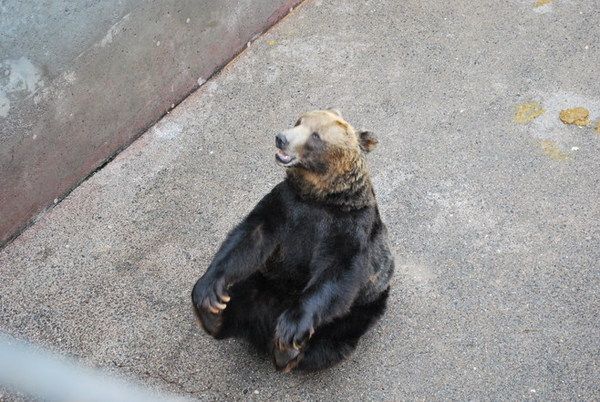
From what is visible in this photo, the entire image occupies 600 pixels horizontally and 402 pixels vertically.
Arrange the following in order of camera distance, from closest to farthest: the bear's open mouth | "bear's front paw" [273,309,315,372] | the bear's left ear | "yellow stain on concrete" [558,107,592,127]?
"bear's front paw" [273,309,315,372] → the bear's open mouth → the bear's left ear → "yellow stain on concrete" [558,107,592,127]

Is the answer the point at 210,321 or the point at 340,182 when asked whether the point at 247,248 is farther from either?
the point at 340,182

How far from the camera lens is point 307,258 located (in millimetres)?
3631

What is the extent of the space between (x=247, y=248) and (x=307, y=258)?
0.93 ft

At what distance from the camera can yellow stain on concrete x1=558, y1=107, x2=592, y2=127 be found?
5.13 meters

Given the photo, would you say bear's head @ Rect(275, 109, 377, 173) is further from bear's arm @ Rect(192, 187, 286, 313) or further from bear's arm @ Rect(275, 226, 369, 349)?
bear's arm @ Rect(275, 226, 369, 349)

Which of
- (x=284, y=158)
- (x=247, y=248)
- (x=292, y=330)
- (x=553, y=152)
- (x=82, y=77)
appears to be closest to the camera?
(x=292, y=330)

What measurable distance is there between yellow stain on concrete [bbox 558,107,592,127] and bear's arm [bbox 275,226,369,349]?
7.63 feet

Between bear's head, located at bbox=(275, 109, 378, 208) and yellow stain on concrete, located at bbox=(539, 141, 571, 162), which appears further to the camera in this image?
yellow stain on concrete, located at bbox=(539, 141, 571, 162)

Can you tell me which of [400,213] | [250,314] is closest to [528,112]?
[400,213]

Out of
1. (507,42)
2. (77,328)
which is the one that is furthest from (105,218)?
(507,42)

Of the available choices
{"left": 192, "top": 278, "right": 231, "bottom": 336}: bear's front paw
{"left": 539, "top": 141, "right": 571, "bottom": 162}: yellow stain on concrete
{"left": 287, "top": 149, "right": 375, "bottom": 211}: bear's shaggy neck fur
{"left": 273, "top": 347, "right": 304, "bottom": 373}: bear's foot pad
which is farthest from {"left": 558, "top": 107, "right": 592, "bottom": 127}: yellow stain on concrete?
{"left": 192, "top": 278, "right": 231, "bottom": 336}: bear's front paw

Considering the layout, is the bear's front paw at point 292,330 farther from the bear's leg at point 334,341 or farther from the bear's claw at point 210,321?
the bear's claw at point 210,321

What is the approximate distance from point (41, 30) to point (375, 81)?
2381 mm

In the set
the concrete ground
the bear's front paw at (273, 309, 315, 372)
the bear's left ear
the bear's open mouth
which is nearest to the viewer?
the bear's front paw at (273, 309, 315, 372)
